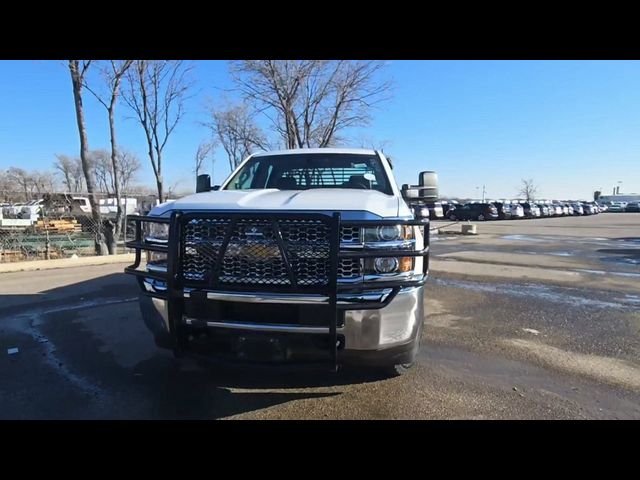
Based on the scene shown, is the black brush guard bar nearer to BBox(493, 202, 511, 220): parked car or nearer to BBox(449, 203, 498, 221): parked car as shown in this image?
BBox(449, 203, 498, 221): parked car

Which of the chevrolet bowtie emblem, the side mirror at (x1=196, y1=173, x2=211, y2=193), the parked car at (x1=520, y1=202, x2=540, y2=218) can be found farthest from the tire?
the parked car at (x1=520, y1=202, x2=540, y2=218)

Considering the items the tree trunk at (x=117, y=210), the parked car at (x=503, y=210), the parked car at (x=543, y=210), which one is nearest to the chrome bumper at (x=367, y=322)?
the tree trunk at (x=117, y=210)

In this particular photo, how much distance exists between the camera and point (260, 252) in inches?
100

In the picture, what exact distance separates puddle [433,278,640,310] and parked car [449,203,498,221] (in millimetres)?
30742

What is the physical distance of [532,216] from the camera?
4438 cm

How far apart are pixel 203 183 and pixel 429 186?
2.67 m

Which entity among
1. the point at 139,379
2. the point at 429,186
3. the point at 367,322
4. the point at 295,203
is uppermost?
the point at 429,186

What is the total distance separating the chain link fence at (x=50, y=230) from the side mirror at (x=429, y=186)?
8967 mm

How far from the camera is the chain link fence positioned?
1103 cm

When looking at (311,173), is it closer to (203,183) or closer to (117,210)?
(203,183)

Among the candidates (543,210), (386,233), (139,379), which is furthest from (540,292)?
(543,210)
